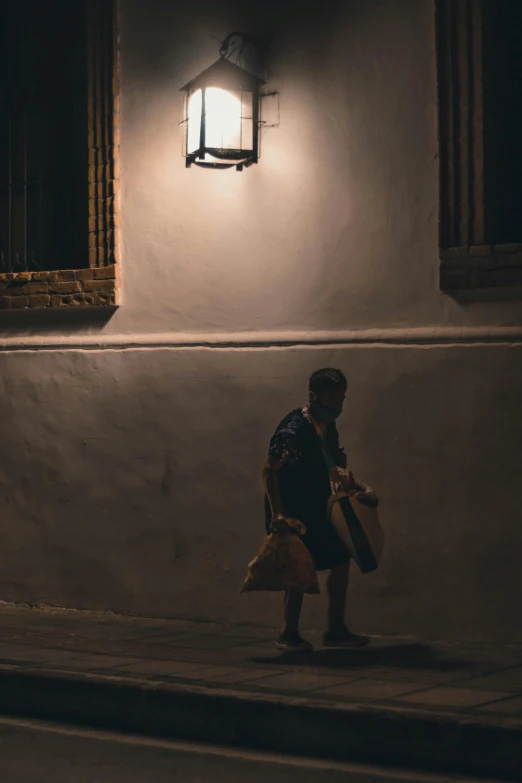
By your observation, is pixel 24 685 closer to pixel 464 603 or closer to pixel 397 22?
pixel 464 603

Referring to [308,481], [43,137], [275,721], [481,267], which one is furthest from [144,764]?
[43,137]

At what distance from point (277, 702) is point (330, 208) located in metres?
3.72

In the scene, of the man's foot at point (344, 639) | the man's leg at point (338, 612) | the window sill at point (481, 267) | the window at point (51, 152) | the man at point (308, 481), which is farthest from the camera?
the window at point (51, 152)

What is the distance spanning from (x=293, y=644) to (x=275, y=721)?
5.12ft

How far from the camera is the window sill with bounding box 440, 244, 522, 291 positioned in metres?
8.09

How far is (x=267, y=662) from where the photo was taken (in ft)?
24.3

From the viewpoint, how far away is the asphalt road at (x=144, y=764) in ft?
18.4

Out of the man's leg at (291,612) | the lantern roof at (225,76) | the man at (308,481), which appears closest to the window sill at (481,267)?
the man at (308,481)

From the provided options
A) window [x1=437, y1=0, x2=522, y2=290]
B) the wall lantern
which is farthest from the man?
the wall lantern

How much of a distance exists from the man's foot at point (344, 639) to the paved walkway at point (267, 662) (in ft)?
0.22

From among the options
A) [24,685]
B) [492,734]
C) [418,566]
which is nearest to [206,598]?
[418,566]

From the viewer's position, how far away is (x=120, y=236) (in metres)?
9.58

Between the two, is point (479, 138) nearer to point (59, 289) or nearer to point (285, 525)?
point (285, 525)

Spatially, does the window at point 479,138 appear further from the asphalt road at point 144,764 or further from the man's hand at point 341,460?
the asphalt road at point 144,764
